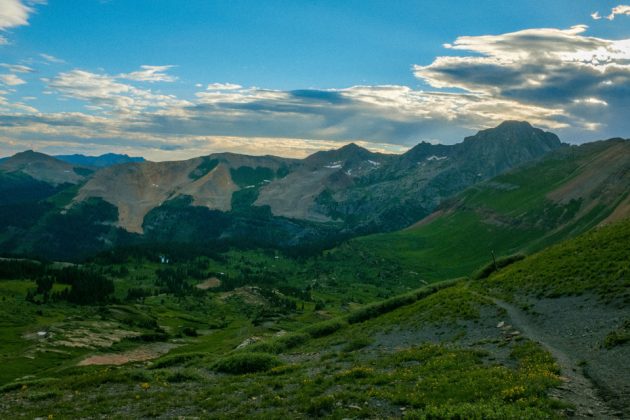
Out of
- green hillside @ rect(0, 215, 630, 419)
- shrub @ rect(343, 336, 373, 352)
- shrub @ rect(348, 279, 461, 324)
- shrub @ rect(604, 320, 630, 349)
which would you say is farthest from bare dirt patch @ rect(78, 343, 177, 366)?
shrub @ rect(604, 320, 630, 349)

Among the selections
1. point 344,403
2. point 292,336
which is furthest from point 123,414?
Answer: point 292,336

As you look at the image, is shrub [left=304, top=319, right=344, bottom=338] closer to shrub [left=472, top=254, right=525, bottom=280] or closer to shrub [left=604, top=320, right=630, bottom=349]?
shrub [left=472, top=254, right=525, bottom=280]

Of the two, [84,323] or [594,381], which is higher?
[594,381]

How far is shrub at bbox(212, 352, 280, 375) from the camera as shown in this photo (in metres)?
41.0

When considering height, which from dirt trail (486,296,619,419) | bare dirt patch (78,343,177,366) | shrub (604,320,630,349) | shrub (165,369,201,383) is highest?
shrub (604,320,630,349)

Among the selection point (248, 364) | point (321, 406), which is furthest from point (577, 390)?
point (248, 364)

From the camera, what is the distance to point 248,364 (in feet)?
137

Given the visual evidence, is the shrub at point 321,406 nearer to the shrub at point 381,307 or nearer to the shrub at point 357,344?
the shrub at point 357,344

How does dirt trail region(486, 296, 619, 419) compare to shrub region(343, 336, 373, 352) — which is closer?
dirt trail region(486, 296, 619, 419)

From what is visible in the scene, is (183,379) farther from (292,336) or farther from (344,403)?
(292,336)

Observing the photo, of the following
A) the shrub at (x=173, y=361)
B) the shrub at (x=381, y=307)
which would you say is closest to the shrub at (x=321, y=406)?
the shrub at (x=173, y=361)

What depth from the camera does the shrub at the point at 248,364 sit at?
4103 centimetres

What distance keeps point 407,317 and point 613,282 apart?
2312 cm

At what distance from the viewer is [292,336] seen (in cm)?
6219
